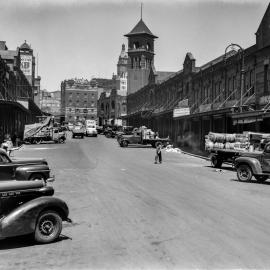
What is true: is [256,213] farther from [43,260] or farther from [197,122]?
[197,122]

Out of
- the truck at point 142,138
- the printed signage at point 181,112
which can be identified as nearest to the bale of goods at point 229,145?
the truck at point 142,138

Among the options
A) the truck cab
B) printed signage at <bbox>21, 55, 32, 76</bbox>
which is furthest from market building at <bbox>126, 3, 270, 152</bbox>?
printed signage at <bbox>21, 55, 32, 76</bbox>

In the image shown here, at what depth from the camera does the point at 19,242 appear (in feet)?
29.6

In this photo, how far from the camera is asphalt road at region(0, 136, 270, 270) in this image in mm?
7734

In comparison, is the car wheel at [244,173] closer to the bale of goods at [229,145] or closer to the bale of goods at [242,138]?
the bale of goods at [242,138]

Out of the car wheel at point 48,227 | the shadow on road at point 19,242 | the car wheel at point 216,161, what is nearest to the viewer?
the shadow on road at point 19,242

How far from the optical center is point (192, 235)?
959cm

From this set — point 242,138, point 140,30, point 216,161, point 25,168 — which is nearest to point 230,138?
point 242,138

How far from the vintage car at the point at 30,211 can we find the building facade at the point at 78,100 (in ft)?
578

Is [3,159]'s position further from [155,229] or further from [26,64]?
[26,64]

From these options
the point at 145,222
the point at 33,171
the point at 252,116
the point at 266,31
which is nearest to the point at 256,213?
the point at 145,222

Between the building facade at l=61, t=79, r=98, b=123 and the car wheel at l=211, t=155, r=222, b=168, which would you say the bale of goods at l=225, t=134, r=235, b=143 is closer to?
the car wheel at l=211, t=155, r=222, b=168

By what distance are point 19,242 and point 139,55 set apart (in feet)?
391

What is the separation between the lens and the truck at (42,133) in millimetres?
52312
